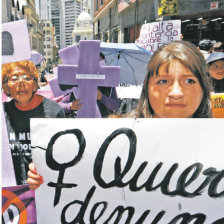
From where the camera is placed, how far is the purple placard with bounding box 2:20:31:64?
52.7 inches

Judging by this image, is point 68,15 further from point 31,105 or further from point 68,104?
point 31,105

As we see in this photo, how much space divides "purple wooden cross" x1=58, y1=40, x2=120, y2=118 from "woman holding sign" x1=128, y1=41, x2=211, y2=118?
0.74 metres

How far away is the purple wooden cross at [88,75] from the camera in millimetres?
1940

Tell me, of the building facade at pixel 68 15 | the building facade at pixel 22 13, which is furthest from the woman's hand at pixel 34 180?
the building facade at pixel 68 15

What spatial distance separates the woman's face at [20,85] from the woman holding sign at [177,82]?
0.77 meters

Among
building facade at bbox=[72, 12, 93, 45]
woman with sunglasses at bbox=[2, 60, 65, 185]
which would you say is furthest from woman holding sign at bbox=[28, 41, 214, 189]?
building facade at bbox=[72, 12, 93, 45]

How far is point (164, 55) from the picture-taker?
4.04 ft

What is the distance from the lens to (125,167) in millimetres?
1141

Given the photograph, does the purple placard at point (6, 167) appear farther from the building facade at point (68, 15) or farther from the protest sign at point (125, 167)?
the building facade at point (68, 15)

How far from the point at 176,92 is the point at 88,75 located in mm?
955

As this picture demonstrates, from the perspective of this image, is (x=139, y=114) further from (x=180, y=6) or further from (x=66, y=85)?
(x=180, y=6)

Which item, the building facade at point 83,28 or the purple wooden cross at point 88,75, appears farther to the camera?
the building facade at point 83,28

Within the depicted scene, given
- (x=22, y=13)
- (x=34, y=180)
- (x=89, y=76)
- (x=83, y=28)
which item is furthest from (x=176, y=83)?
(x=83, y=28)

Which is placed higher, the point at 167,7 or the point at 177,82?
the point at 167,7
